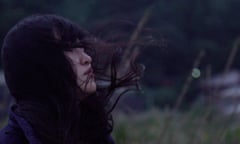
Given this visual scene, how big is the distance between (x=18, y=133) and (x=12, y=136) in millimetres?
23

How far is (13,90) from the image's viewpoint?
90.6 inches

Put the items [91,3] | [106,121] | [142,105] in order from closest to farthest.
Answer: [106,121]
[142,105]
[91,3]

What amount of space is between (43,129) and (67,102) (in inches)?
5.1

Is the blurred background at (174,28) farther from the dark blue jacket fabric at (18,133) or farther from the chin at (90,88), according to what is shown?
the dark blue jacket fabric at (18,133)

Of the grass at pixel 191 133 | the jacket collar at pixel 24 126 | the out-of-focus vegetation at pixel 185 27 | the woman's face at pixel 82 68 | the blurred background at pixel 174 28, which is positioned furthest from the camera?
the out-of-focus vegetation at pixel 185 27

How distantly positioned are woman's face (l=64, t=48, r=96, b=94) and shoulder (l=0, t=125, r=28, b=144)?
0.83 feet

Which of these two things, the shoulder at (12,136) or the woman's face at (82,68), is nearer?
the shoulder at (12,136)

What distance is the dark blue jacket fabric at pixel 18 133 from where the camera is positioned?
85.9 inches

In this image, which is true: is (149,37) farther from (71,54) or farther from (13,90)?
(13,90)

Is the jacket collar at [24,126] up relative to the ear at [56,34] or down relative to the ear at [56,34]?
down

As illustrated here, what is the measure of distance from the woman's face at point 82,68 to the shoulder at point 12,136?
0.25 m

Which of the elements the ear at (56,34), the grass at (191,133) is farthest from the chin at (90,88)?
the grass at (191,133)

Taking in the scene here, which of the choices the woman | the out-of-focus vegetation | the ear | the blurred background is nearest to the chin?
the woman

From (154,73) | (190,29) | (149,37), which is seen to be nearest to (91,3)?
(154,73)
